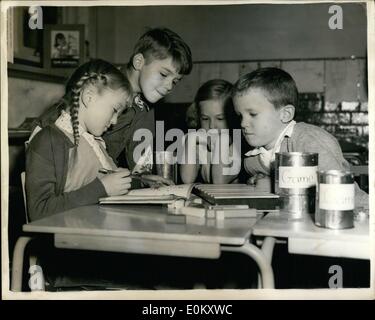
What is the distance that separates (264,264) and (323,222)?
6.3 inches

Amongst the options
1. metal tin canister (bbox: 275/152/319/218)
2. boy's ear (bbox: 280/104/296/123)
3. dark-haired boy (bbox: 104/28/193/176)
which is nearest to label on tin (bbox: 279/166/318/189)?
metal tin canister (bbox: 275/152/319/218)

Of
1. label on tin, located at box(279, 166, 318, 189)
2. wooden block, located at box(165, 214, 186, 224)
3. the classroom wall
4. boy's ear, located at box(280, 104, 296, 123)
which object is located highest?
the classroom wall

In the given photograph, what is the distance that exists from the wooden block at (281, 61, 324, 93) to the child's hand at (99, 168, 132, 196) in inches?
88.1

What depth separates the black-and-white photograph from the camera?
0.87 meters

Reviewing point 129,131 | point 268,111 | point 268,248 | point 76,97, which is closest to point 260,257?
point 268,248

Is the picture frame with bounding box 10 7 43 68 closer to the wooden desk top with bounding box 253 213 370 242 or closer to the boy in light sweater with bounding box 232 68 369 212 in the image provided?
the boy in light sweater with bounding box 232 68 369 212

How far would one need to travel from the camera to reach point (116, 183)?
1188mm

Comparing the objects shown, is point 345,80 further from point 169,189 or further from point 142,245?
point 142,245

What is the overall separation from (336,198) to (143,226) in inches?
16.0

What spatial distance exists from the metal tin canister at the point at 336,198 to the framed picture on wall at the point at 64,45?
6.91 ft

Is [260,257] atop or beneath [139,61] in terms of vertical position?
beneath

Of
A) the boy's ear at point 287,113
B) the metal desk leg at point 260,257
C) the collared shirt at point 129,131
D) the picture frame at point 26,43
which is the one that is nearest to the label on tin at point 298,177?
the metal desk leg at point 260,257

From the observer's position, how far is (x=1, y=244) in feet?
3.55
